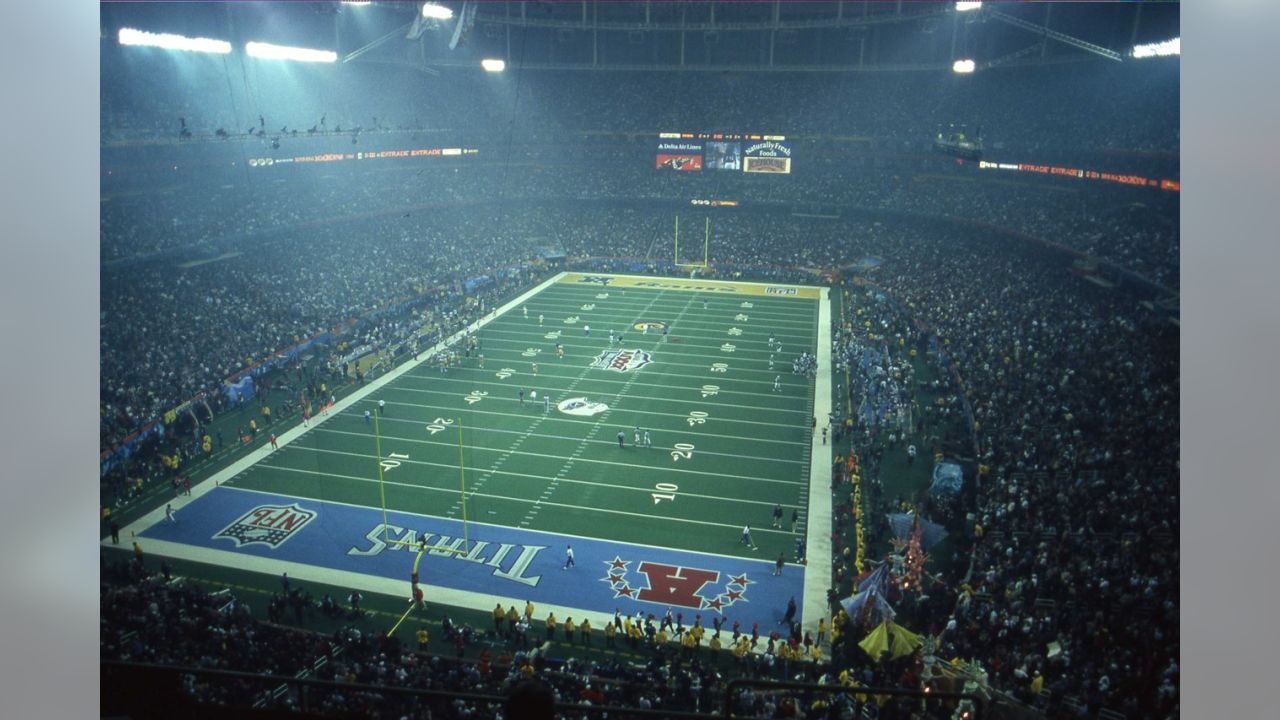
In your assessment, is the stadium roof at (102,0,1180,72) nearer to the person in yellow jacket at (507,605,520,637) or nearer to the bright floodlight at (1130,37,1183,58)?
the bright floodlight at (1130,37,1183,58)

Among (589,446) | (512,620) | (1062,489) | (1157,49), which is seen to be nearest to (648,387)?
(589,446)

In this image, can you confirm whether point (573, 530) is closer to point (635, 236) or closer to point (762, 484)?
point (762, 484)

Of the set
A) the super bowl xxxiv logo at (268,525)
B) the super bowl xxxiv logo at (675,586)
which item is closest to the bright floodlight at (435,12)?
the super bowl xxxiv logo at (268,525)

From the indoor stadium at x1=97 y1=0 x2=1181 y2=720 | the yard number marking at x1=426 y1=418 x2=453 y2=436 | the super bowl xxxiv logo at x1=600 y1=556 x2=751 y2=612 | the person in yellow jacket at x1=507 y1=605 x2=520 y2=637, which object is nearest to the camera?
the indoor stadium at x1=97 y1=0 x2=1181 y2=720

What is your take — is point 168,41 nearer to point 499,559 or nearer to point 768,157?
point 499,559

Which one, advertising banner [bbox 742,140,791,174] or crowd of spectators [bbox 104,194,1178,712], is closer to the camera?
crowd of spectators [bbox 104,194,1178,712]

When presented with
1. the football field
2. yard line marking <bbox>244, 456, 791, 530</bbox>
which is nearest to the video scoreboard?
the football field
